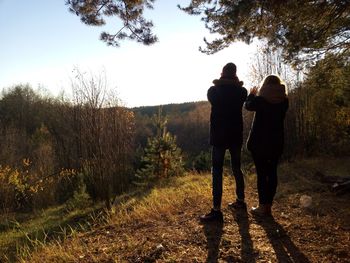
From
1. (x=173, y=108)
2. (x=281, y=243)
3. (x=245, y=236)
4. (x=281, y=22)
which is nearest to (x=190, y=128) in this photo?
(x=173, y=108)

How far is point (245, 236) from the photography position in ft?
15.8

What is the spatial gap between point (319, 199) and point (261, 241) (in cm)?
277

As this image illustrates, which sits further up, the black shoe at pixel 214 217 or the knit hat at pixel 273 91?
the knit hat at pixel 273 91

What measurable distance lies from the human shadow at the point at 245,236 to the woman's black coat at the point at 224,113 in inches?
39.6

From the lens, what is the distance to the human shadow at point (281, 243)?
416 cm

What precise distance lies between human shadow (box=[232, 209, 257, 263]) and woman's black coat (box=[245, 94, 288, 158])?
915 mm

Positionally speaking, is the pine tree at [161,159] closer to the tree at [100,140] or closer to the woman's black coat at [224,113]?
the tree at [100,140]

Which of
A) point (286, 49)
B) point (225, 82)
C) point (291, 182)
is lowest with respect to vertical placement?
point (291, 182)

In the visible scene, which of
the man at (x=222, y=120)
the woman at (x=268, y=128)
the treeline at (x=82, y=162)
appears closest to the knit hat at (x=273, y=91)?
the woman at (x=268, y=128)

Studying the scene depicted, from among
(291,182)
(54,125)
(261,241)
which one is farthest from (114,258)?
(54,125)

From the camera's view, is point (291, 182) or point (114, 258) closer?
point (114, 258)

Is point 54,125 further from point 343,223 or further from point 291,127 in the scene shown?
point 343,223

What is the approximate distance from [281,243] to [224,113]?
175 centimetres

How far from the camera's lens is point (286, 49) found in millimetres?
7266
